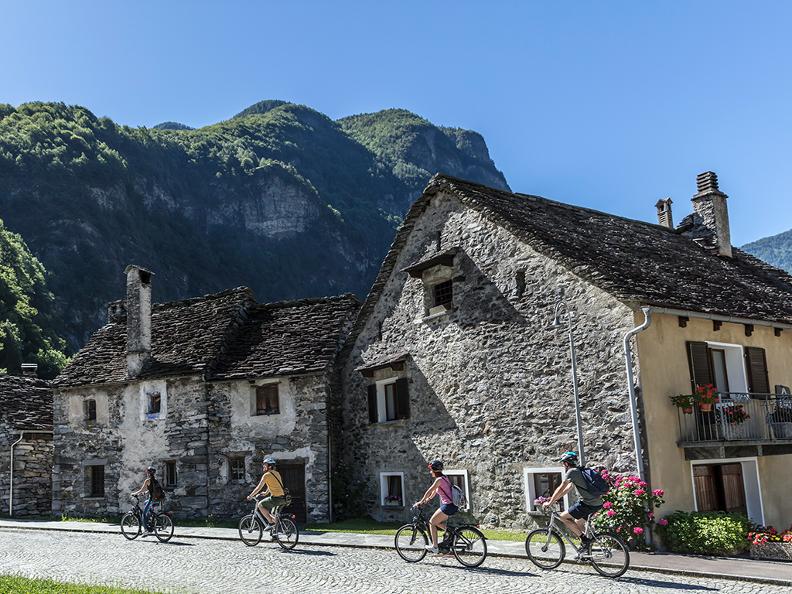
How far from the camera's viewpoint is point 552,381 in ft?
61.9

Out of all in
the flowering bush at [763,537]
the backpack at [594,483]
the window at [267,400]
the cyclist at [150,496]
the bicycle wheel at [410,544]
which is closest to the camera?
the backpack at [594,483]

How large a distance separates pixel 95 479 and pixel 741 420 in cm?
2211

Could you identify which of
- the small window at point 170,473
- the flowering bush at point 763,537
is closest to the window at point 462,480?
the flowering bush at point 763,537

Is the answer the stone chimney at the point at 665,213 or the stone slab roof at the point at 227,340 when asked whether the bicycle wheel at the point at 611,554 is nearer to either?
the stone slab roof at the point at 227,340

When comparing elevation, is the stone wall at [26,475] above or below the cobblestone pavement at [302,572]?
above

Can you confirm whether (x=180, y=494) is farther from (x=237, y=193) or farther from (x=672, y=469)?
(x=237, y=193)

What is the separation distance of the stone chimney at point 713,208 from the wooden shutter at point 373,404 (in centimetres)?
1270

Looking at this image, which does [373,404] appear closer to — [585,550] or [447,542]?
[447,542]

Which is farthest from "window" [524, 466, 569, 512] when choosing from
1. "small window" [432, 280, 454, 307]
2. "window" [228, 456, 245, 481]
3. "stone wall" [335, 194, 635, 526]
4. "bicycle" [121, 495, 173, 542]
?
"window" [228, 456, 245, 481]

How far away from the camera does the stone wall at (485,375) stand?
17.9 m

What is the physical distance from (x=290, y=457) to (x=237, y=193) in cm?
12151

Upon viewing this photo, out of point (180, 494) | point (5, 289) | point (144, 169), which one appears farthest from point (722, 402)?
point (144, 169)

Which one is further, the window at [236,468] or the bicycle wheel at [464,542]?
the window at [236,468]

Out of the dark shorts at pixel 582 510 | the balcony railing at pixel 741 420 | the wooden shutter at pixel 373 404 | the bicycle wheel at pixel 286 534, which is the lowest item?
the bicycle wheel at pixel 286 534
